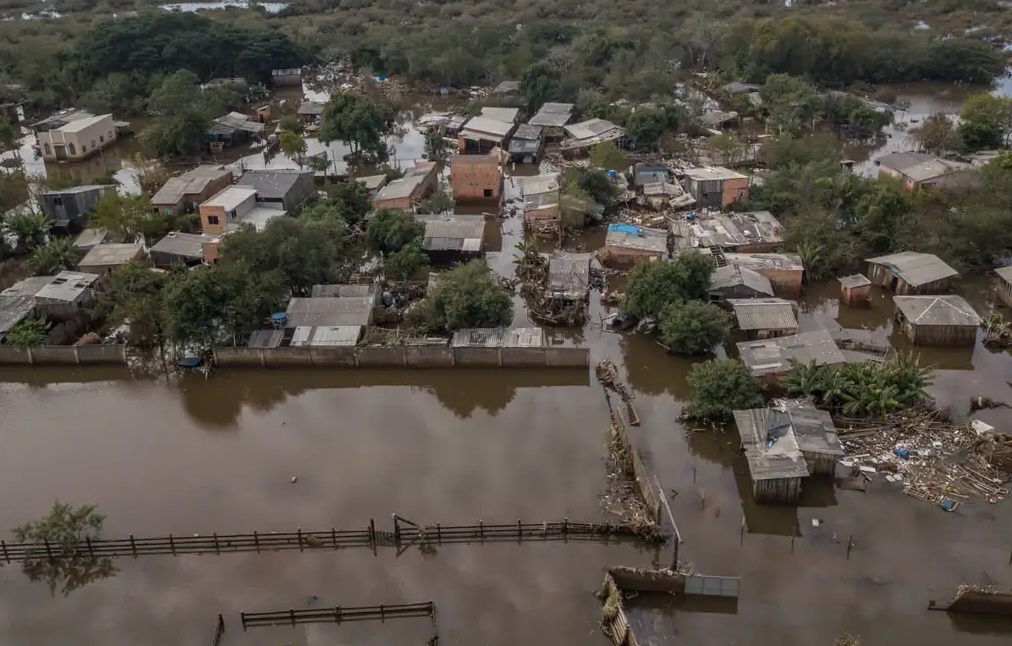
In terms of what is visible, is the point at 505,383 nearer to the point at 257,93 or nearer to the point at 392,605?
the point at 392,605

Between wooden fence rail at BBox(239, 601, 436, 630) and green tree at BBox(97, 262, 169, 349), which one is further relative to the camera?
green tree at BBox(97, 262, 169, 349)

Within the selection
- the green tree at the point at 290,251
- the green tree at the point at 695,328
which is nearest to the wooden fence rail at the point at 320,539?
the green tree at the point at 695,328

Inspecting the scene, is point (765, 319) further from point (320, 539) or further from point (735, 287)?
point (320, 539)

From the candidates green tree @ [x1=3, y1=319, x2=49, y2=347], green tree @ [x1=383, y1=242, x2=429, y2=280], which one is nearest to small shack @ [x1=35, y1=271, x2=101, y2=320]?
green tree @ [x1=3, y1=319, x2=49, y2=347]

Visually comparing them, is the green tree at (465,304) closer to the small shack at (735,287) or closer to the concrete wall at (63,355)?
the small shack at (735,287)

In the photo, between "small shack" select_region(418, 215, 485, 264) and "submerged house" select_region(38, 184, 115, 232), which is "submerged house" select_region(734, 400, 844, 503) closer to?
"small shack" select_region(418, 215, 485, 264)

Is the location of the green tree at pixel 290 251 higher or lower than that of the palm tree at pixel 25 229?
higher
